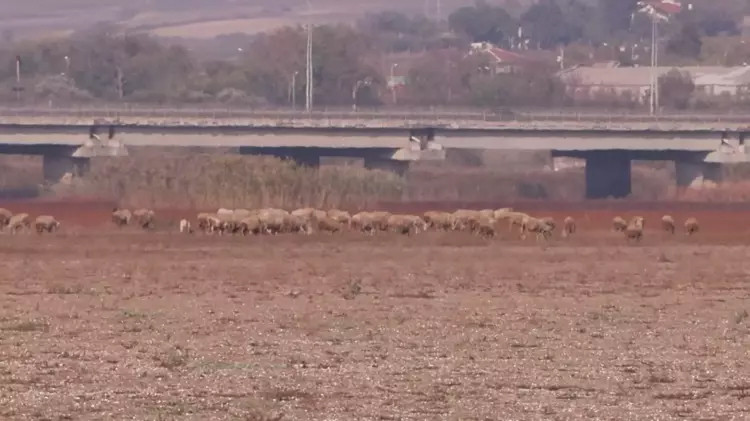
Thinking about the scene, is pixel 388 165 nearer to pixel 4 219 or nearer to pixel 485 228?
pixel 4 219

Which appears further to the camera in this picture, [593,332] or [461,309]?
[461,309]

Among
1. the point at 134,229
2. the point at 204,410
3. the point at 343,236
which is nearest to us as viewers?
the point at 204,410

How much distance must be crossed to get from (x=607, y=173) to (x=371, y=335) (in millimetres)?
65085

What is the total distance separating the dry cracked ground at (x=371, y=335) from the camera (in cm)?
1869

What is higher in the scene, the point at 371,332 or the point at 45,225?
the point at 371,332

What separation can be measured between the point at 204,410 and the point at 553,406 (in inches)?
139

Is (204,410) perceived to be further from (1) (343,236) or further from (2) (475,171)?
(2) (475,171)

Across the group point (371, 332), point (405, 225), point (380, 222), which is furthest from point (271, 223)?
point (371, 332)

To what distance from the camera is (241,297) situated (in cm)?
3042

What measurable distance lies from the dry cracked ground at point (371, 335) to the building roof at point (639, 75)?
5100 inches

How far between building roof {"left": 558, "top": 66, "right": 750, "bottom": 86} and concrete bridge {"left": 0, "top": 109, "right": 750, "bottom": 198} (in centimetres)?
7753

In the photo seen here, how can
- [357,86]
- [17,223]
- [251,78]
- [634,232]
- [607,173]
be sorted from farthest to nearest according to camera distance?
1. [251,78]
2. [357,86]
3. [607,173]
4. [17,223]
5. [634,232]

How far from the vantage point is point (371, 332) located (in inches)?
977

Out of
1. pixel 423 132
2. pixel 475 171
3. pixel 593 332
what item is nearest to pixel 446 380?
pixel 593 332
